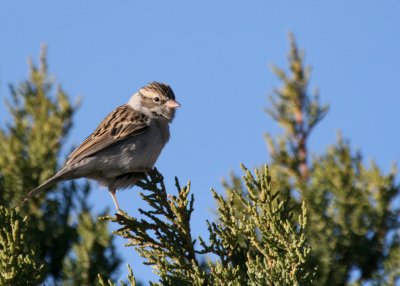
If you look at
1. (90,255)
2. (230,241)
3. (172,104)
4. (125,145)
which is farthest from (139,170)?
(230,241)

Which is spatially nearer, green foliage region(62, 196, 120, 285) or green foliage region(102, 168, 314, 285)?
green foliage region(102, 168, 314, 285)

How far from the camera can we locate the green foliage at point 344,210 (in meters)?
6.39

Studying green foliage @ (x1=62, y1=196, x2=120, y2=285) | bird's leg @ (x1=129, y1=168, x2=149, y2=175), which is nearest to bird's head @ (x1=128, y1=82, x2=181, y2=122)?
bird's leg @ (x1=129, y1=168, x2=149, y2=175)

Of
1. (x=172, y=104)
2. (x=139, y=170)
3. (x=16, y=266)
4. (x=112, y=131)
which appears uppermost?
(x=172, y=104)

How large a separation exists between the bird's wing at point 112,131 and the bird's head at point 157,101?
169mm

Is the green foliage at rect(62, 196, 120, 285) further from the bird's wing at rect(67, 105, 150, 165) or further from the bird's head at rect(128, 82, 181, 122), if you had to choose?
the bird's head at rect(128, 82, 181, 122)

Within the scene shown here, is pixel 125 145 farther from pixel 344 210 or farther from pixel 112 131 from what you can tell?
pixel 344 210

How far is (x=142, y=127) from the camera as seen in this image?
7.68 meters

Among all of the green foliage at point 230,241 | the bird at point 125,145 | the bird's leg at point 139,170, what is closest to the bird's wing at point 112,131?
the bird at point 125,145

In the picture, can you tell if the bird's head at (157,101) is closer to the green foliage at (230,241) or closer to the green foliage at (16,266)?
the green foliage at (230,241)

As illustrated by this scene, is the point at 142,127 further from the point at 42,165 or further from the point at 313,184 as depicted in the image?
the point at 313,184

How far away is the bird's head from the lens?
804 cm

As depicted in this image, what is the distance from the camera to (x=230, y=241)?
468cm

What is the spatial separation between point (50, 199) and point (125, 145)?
98 centimetres
